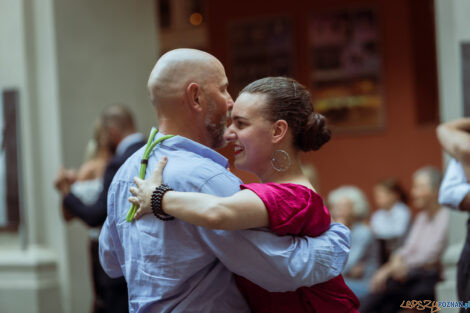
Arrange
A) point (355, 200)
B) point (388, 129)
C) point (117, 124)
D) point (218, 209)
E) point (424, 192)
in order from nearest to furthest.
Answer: point (218, 209), point (117, 124), point (424, 192), point (355, 200), point (388, 129)

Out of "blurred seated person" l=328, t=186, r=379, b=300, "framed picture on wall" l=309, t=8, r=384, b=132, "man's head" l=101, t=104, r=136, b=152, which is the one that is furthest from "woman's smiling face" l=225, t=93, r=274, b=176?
"framed picture on wall" l=309, t=8, r=384, b=132

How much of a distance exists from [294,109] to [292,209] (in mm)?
361

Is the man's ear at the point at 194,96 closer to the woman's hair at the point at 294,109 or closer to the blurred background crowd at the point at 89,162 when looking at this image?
the woman's hair at the point at 294,109

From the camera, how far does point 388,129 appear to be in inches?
386

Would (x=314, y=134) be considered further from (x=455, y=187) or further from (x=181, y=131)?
(x=455, y=187)

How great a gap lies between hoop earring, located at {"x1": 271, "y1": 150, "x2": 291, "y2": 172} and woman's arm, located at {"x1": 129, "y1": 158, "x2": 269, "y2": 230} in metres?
0.30

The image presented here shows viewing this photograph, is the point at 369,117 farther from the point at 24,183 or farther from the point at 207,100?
the point at 207,100

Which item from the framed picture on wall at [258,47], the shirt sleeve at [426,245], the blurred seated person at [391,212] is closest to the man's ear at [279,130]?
the shirt sleeve at [426,245]

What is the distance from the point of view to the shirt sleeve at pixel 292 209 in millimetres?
1974

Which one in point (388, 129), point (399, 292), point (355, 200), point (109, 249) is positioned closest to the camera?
point (109, 249)

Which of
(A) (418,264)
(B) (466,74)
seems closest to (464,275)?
(B) (466,74)

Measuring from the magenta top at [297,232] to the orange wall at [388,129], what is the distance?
25.0ft

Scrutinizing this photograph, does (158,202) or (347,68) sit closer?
(158,202)

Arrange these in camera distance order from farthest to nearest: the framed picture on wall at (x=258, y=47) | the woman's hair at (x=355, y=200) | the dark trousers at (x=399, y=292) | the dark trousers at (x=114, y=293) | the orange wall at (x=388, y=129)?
the framed picture on wall at (x=258, y=47)
the orange wall at (x=388, y=129)
the woman's hair at (x=355, y=200)
the dark trousers at (x=399, y=292)
the dark trousers at (x=114, y=293)
